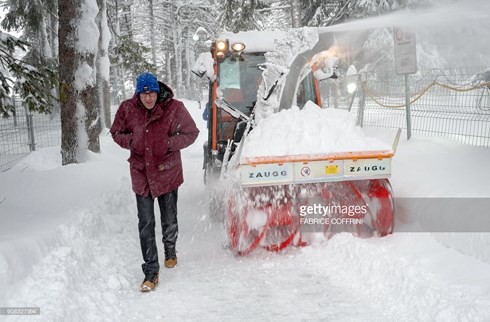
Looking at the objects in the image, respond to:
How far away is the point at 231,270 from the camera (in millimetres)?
4855

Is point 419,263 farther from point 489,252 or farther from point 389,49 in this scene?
point 389,49

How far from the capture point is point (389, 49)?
18406 millimetres

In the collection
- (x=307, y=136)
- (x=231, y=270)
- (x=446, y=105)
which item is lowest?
(x=231, y=270)

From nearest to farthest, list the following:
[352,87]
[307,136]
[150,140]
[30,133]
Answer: [150,140] → [307,136] → [352,87] → [30,133]

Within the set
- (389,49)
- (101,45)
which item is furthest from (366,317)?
(389,49)

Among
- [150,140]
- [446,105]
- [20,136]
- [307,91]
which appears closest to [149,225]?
→ [150,140]

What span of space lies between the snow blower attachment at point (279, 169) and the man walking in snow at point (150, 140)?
735 mm

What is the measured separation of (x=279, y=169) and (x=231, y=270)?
1.16 meters

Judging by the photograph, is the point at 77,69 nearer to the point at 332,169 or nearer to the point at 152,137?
the point at 152,137

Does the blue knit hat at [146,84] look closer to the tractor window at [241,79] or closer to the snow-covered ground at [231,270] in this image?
the snow-covered ground at [231,270]

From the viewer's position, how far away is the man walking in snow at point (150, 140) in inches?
175

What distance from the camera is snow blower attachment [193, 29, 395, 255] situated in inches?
190

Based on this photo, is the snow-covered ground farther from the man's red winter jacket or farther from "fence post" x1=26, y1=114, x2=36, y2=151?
"fence post" x1=26, y1=114, x2=36, y2=151

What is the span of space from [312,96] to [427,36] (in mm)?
25500
